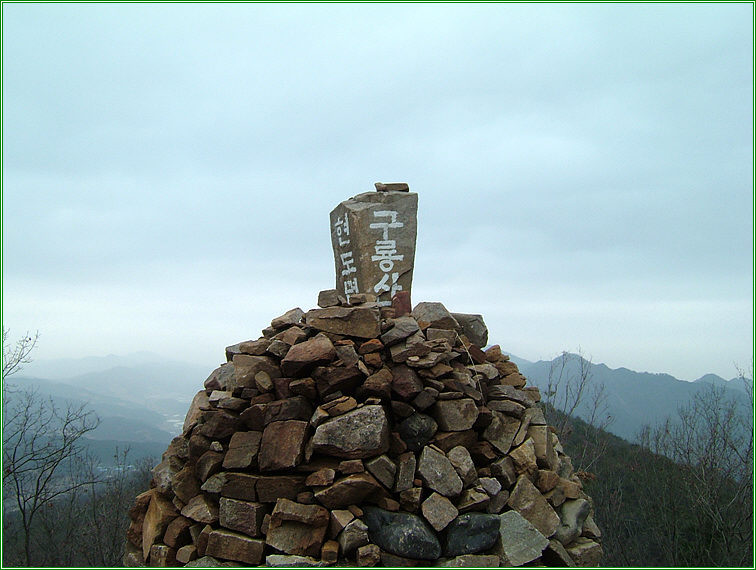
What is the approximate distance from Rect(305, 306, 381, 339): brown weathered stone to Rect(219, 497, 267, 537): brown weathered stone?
2302 millimetres

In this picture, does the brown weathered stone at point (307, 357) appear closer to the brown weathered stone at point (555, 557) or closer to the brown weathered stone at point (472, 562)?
the brown weathered stone at point (472, 562)

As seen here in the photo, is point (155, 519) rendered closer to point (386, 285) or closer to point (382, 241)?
point (386, 285)

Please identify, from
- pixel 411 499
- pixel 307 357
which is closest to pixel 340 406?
pixel 307 357

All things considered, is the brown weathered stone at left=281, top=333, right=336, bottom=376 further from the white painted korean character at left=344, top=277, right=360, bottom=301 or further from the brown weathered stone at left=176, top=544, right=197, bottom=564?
the white painted korean character at left=344, top=277, right=360, bottom=301

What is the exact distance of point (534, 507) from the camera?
5.56 metres

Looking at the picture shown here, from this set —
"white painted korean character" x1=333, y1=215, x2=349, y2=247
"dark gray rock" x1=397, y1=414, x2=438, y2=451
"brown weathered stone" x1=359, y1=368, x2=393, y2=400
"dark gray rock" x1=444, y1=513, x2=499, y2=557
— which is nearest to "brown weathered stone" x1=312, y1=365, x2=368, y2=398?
"brown weathered stone" x1=359, y1=368, x2=393, y2=400

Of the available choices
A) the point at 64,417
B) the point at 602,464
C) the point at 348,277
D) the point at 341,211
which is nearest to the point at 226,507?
the point at 348,277

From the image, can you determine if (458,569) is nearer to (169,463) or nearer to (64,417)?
(169,463)

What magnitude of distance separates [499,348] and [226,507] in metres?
4.61

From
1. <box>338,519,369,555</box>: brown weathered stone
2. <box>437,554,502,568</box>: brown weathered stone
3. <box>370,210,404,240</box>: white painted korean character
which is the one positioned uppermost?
Result: <box>370,210,404,240</box>: white painted korean character

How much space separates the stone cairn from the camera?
502 centimetres

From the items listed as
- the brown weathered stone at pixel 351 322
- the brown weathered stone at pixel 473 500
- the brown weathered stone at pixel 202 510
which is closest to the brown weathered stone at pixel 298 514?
the brown weathered stone at pixel 202 510

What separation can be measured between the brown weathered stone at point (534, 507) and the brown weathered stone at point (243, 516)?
2824 millimetres

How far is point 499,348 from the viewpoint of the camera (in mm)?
7734
